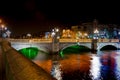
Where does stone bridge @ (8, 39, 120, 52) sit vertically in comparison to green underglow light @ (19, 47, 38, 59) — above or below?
above

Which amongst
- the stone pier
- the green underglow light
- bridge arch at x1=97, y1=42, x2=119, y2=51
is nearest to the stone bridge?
bridge arch at x1=97, y1=42, x2=119, y2=51

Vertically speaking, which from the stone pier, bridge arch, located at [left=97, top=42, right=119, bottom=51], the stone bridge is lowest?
bridge arch, located at [left=97, top=42, right=119, bottom=51]

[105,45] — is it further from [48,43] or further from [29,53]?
[29,53]

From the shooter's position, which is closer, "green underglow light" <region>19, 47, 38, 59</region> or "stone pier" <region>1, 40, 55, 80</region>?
"stone pier" <region>1, 40, 55, 80</region>

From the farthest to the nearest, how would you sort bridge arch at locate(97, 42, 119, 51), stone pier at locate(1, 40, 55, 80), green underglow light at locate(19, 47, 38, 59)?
1. bridge arch at locate(97, 42, 119, 51)
2. green underglow light at locate(19, 47, 38, 59)
3. stone pier at locate(1, 40, 55, 80)

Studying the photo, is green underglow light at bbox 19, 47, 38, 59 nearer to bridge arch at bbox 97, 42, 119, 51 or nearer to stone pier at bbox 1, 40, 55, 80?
bridge arch at bbox 97, 42, 119, 51

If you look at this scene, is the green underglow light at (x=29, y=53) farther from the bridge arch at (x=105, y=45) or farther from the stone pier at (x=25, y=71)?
the stone pier at (x=25, y=71)

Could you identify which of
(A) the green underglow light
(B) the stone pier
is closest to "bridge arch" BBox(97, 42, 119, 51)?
(A) the green underglow light

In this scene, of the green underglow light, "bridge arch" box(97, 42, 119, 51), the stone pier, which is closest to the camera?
the stone pier

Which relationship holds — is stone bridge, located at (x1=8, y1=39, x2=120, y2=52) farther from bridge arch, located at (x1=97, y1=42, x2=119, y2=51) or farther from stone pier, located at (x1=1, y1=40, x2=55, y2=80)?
stone pier, located at (x1=1, y1=40, x2=55, y2=80)

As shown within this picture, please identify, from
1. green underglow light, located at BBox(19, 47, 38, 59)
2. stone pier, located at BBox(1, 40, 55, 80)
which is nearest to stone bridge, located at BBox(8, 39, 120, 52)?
green underglow light, located at BBox(19, 47, 38, 59)

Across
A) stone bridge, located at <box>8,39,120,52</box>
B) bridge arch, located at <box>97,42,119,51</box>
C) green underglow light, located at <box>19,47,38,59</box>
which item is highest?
stone bridge, located at <box>8,39,120,52</box>

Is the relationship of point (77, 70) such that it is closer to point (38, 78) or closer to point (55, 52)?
point (55, 52)

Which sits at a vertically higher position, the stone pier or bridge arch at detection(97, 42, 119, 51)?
the stone pier
